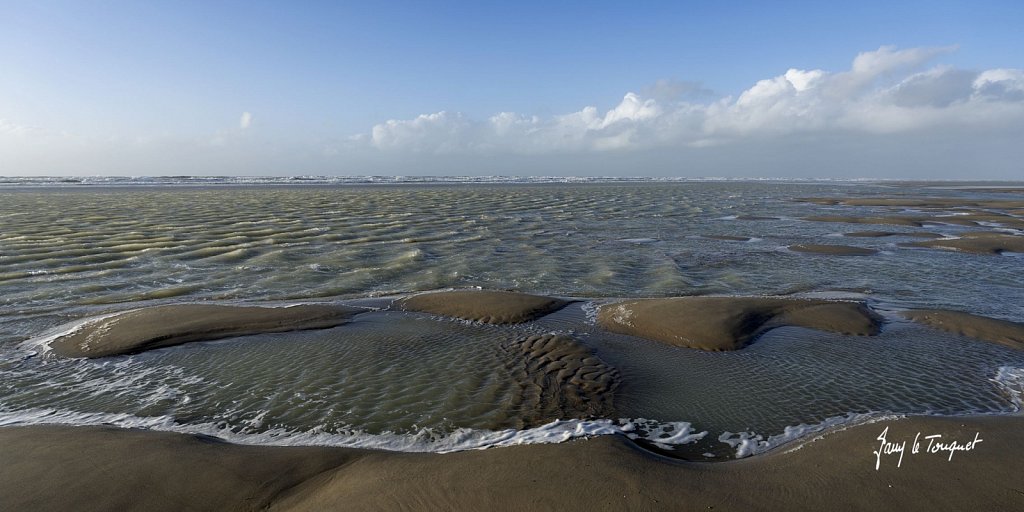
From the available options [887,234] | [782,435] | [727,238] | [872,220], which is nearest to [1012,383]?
[782,435]

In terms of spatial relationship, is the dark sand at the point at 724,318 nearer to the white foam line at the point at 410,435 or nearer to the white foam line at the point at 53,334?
the white foam line at the point at 410,435

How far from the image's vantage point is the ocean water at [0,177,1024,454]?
17.4 feet

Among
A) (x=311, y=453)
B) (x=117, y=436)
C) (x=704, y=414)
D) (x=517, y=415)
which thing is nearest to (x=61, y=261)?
(x=117, y=436)

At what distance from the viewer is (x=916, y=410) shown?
Answer: 5566 mm

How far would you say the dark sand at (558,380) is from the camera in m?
5.46

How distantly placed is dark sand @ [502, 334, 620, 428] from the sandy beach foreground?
0.71m

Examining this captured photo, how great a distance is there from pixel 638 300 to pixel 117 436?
26.5 feet

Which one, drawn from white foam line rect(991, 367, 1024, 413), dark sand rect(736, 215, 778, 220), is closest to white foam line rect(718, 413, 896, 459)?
white foam line rect(991, 367, 1024, 413)

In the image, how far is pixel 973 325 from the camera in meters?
8.42

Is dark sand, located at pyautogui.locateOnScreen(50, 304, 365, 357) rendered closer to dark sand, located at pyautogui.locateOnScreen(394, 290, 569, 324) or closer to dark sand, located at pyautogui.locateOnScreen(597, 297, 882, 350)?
dark sand, located at pyautogui.locateOnScreen(394, 290, 569, 324)

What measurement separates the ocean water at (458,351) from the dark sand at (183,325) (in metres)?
0.31

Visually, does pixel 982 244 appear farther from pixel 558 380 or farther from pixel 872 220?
pixel 558 380
